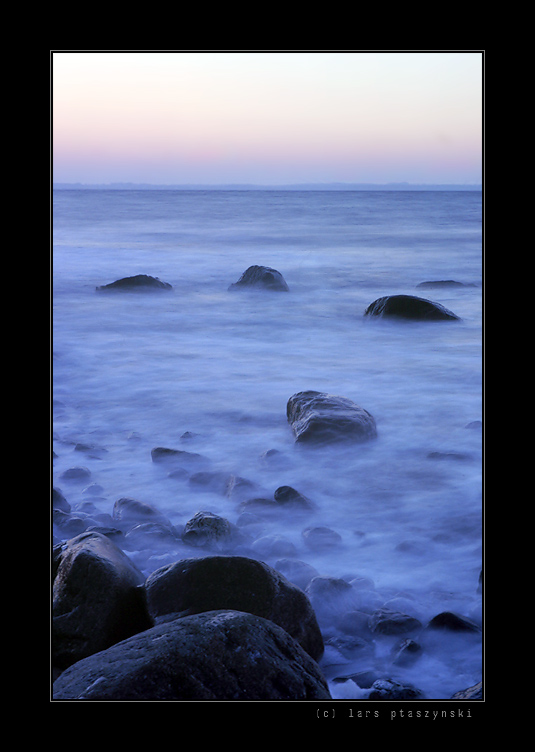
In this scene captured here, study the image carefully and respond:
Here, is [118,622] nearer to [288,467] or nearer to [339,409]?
[288,467]

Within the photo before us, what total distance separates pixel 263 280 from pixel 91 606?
7.55 meters

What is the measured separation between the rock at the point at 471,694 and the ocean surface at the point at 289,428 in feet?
0.24

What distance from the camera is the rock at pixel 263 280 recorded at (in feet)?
31.1

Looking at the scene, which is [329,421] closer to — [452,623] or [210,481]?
[210,481]

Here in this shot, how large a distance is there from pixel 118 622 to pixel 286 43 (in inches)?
87.9

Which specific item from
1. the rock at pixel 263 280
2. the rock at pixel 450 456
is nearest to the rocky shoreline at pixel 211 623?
the rock at pixel 450 456

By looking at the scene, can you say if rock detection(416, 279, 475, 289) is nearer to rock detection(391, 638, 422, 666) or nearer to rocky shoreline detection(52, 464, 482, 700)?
rocky shoreline detection(52, 464, 482, 700)

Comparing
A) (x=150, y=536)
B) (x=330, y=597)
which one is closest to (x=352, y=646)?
(x=330, y=597)

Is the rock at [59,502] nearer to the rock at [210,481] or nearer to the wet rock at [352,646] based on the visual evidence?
the rock at [210,481]

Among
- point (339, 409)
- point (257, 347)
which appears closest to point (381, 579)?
point (339, 409)

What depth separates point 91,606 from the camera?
241cm

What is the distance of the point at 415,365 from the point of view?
5.78 meters
